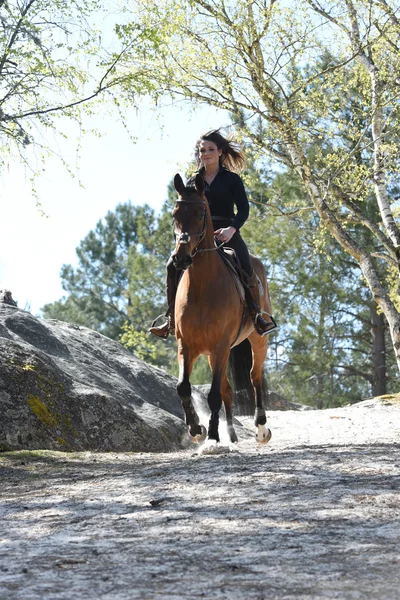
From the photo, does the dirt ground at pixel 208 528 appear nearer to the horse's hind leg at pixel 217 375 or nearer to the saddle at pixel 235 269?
the horse's hind leg at pixel 217 375

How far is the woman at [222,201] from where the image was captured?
8867 mm

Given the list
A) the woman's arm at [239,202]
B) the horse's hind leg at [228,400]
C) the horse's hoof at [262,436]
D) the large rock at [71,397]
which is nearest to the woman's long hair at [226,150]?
the woman's arm at [239,202]

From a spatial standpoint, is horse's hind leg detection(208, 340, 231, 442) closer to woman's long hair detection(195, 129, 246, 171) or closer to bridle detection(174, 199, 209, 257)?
bridle detection(174, 199, 209, 257)

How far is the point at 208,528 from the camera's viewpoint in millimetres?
4434

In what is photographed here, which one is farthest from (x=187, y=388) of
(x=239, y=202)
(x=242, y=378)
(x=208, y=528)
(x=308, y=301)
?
(x=308, y=301)

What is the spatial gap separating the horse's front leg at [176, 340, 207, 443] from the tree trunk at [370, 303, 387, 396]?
2254cm

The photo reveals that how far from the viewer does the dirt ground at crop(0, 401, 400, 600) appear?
3.36 metres

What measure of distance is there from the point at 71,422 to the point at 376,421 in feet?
23.6

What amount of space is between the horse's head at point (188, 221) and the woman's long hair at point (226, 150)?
1.13 m

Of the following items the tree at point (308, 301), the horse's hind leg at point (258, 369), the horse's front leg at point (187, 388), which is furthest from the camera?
the tree at point (308, 301)

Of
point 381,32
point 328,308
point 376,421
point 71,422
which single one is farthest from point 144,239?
point 71,422

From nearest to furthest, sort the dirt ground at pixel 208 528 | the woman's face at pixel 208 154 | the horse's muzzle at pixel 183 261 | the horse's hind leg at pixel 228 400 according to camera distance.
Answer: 1. the dirt ground at pixel 208 528
2. the horse's muzzle at pixel 183 261
3. the woman's face at pixel 208 154
4. the horse's hind leg at pixel 228 400

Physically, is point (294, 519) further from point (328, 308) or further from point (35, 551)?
point (328, 308)

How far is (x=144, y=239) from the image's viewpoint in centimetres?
3972
